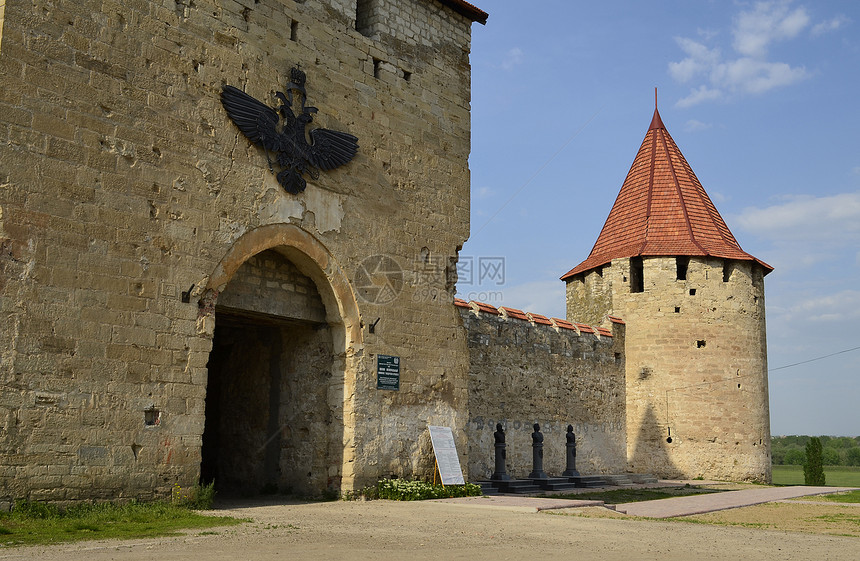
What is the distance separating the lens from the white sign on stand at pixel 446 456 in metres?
11.8

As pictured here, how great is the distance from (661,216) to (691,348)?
386 cm

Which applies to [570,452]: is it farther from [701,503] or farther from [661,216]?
[661,216]

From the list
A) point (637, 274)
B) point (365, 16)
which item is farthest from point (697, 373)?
point (365, 16)

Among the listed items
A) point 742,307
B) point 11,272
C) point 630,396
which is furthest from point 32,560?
point 742,307

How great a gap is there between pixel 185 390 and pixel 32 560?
12.1ft

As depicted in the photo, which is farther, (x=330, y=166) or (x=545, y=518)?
(x=330, y=166)

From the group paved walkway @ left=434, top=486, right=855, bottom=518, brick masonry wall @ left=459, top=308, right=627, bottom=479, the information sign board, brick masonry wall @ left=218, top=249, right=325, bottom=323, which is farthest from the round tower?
brick masonry wall @ left=218, top=249, right=325, bottom=323

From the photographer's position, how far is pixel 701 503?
39.8 feet

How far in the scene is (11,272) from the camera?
777 cm

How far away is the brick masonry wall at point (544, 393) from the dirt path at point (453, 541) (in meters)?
6.67

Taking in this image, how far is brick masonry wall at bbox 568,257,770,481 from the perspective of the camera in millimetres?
20125

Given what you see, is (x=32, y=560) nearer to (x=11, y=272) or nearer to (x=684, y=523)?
(x=11, y=272)

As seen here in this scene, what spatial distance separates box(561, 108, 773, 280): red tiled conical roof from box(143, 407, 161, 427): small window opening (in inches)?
588

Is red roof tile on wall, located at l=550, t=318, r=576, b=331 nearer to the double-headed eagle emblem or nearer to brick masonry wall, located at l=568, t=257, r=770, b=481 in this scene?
brick masonry wall, located at l=568, t=257, r=770, b=481
